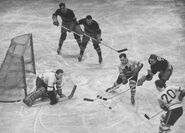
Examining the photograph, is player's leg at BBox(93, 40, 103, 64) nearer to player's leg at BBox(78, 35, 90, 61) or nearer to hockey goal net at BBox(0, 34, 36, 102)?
player's leg at BBox(78, 35, 90, 61)

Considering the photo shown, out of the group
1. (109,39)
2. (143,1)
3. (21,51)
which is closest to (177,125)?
(21,51)

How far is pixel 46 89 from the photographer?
843 centimetres

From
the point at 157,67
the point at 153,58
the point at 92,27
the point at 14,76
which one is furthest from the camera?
the point at 92,27

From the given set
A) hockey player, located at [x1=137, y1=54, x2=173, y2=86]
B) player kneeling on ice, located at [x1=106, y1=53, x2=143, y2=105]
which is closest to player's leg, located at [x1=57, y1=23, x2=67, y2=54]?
player kneeling on ice, located at [x1=106, y1=53, x2=143, y2=105]

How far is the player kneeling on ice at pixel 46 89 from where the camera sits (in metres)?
8.12

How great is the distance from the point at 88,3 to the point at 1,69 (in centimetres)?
593

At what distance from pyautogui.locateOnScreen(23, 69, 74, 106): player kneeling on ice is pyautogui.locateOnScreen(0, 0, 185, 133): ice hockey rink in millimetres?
155

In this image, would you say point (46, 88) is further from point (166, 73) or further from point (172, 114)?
point (172, 114)

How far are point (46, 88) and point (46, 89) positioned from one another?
0.02 metres

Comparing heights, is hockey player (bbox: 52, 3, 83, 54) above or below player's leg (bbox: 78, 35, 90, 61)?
above

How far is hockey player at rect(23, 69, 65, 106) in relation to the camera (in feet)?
26.6

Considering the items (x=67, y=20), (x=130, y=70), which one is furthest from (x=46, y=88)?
(x=67, y=20)

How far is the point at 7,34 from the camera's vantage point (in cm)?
1210

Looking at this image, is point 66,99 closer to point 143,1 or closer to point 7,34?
point 7,34
